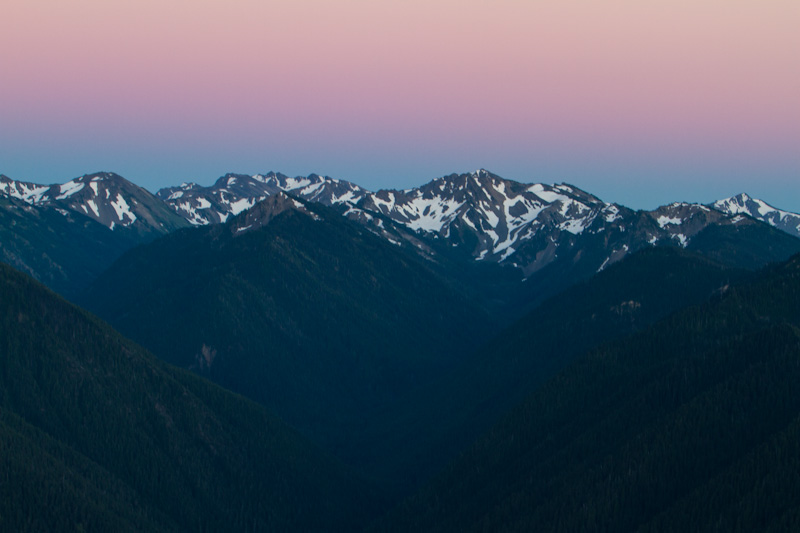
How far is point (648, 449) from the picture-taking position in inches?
5753

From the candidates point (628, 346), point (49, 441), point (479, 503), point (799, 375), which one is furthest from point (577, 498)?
point (49, 441)

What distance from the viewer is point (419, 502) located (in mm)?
181875

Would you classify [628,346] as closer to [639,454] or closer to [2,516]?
[639,454]

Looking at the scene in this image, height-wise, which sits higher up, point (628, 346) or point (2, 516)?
point (628, 346)

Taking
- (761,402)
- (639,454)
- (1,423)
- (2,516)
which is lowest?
(2,516)

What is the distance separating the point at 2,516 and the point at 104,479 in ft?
90.8

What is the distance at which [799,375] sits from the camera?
5940 inches

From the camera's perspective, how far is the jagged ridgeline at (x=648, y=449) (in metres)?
129

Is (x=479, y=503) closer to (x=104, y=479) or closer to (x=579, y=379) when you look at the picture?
(x=579, y=379)

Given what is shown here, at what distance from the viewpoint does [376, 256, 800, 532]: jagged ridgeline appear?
422ft

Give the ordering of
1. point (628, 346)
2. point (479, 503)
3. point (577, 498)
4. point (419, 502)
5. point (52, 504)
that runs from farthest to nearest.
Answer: point (628, 346) → point (419, 502) → point (479, 503) → point (52, 504) → point (577, 498)

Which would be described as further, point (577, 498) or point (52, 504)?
point (52, 504)

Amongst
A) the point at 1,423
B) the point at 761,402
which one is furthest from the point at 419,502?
the point at 1,423

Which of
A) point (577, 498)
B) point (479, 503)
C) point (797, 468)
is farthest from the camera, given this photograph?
point (479, 503)
